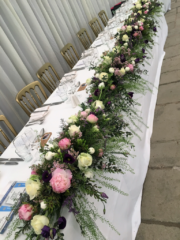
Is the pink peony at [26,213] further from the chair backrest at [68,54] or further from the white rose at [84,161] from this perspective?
the chair backrest at [68,54]

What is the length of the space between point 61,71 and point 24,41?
860 mm

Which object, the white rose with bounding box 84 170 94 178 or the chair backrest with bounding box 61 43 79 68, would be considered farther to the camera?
the chair backrest with bounding box 61 43 79 68

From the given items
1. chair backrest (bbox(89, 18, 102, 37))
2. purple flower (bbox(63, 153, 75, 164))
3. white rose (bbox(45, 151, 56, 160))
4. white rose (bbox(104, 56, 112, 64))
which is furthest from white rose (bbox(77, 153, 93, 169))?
Answer: chair backrest (bbox(89, 18, 102, 37))

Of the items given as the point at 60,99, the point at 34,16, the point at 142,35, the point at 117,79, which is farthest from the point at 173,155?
the point at 34,16

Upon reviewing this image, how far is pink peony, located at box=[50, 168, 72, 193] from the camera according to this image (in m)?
0.69

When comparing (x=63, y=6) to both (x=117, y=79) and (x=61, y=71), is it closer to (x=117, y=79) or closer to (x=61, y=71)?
(x=61, y=71)

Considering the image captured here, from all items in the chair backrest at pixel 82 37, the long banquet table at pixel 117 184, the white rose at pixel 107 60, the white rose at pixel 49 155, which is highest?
the white rose at pixel 107 60

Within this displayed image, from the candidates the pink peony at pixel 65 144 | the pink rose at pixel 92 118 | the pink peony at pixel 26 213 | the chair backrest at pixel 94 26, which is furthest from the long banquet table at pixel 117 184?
the chair backrest at pixel 94 26

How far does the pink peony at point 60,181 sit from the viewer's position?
69 centimetres

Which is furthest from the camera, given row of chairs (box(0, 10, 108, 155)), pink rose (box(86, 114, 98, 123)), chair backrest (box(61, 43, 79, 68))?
chair backrest (box(61, 43, 79, 68))

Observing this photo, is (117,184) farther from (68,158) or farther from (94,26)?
(94,26)

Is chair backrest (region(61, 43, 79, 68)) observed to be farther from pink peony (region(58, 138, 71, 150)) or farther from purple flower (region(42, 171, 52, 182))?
purple flower (region(42, 171, 52, 182))

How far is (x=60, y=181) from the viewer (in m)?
0.69

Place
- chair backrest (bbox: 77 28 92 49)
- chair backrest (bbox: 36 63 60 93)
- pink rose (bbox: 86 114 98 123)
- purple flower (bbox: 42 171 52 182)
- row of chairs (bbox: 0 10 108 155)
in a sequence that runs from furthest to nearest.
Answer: chair backrest (bbox: 77 28 92 49), chair backrest (bbox: 36 63 60 93), row of chairs (bbox: 0 10 108 155), pink rose (bbox: 86 114 98 123), purple flower (bbox: 42 171 52 182)
